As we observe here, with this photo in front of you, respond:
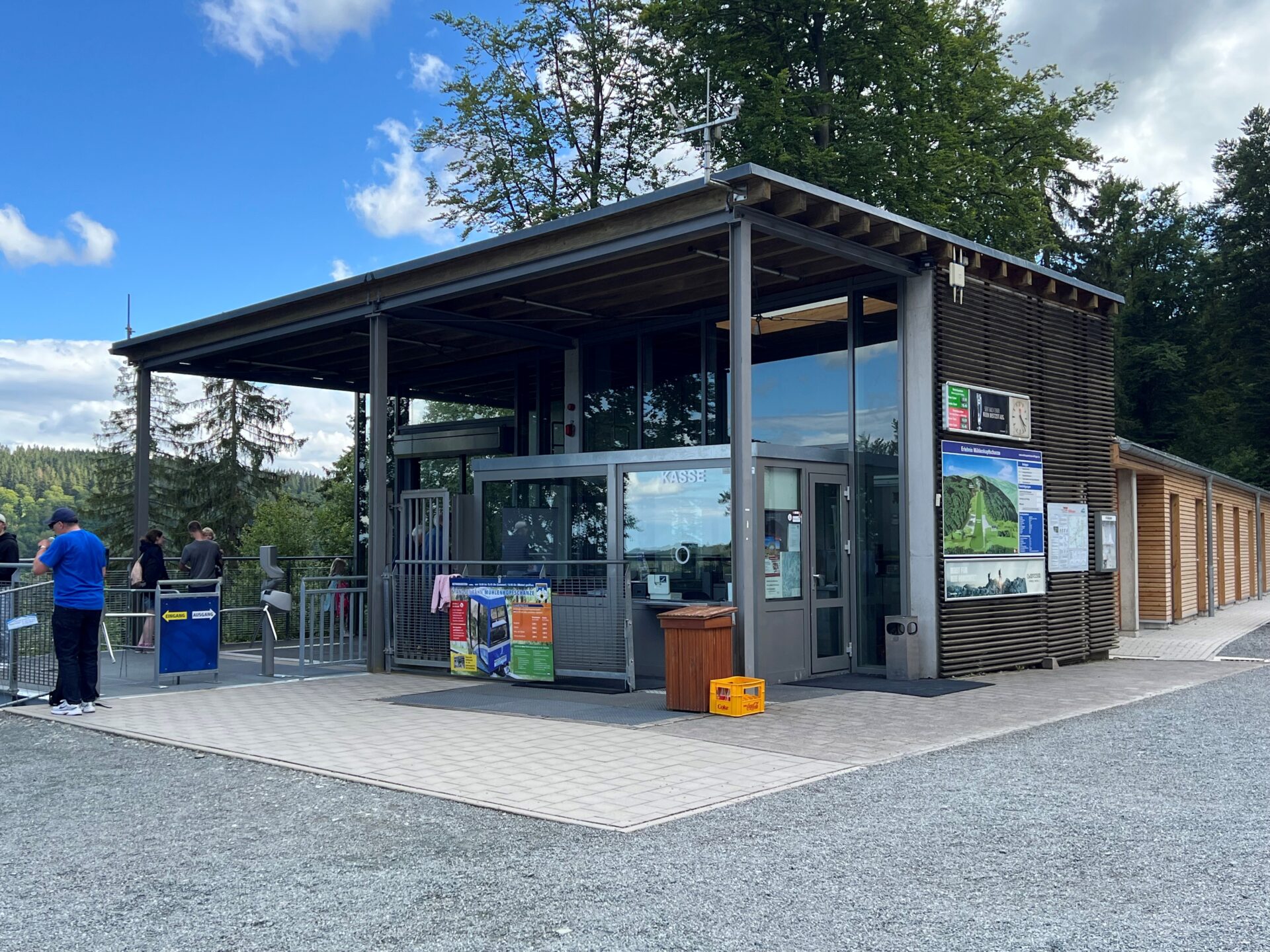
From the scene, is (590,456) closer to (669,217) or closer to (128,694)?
(669,217)

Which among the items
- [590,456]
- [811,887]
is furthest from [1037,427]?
[811,887]

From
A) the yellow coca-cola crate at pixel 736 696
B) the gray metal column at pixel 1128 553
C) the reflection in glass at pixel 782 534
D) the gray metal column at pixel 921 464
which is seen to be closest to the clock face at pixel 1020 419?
the gray metal column at pixel 921 464

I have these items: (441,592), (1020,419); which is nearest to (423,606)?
(441,592)

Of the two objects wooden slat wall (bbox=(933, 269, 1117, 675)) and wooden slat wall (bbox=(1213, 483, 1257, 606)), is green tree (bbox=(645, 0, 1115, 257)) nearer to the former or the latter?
wooden slat wall (bbox=(1213, 483, 1257, 606))

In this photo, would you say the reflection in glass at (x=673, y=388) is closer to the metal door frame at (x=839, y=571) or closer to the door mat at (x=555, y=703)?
the metal door frame at (x=839, y=571)

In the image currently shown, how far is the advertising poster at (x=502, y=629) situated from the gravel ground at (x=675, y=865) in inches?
169

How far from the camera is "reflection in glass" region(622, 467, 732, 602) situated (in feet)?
37.2

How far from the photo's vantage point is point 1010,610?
41.5 ft

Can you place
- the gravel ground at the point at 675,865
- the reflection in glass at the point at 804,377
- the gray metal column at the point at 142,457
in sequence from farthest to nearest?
the gray metal column at the point at 142,457 < the reflection in glass at the point at 804,377 < the gravel ground at the point at 675,865

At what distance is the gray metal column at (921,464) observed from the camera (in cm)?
1163

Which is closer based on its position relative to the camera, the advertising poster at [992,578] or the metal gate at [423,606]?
the advertising poster at [992,578]

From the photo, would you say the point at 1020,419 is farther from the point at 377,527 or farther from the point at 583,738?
the point at 377,527

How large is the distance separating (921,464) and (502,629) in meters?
4.59

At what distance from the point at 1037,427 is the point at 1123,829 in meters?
8.36
